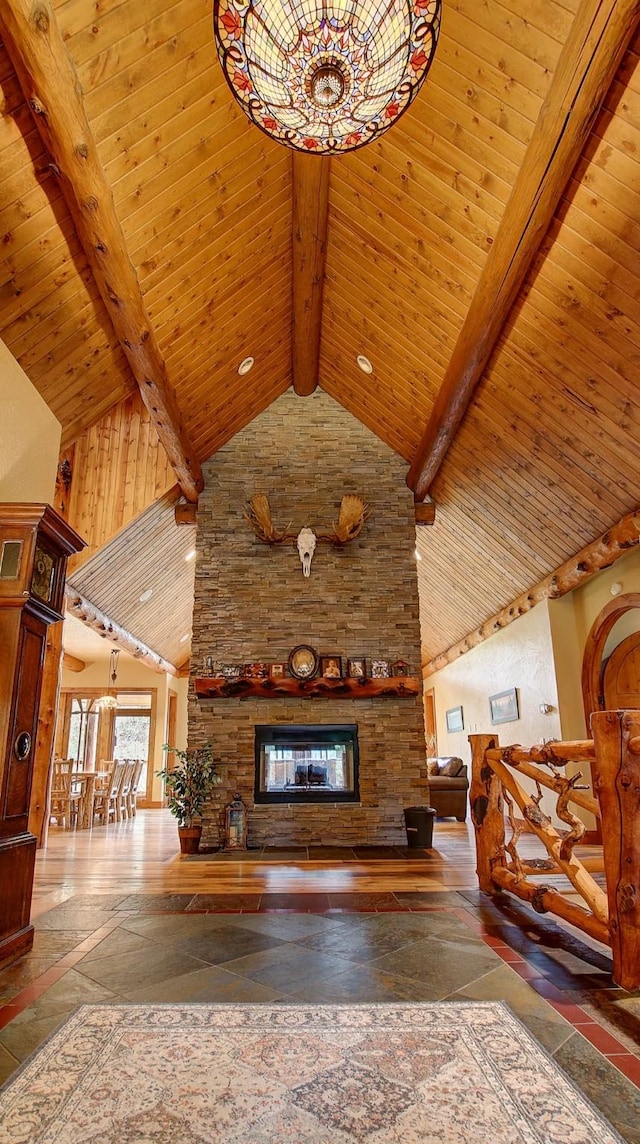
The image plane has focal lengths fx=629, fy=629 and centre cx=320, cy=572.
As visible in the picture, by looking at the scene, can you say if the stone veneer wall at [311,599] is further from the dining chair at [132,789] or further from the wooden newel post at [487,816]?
the dining chair at [132,789]

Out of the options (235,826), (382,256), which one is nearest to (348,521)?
(382,256)

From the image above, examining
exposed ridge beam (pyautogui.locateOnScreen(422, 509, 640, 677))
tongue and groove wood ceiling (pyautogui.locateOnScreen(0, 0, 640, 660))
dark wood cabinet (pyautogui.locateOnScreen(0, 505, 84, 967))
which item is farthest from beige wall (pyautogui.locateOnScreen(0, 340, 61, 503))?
exposed ridge beam (pyautogui.locateOnScreen(422, 509, 640, 677))

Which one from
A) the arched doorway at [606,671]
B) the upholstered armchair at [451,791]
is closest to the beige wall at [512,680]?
the arched doorway at [606,671]

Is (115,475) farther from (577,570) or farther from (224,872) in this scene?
(577,570)

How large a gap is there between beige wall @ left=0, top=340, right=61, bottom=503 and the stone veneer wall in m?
2.99

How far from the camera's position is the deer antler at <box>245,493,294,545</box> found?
661cm

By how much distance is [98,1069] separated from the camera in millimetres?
1865

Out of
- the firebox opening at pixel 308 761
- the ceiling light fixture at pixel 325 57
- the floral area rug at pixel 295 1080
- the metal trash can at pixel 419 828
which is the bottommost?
the floral area rug at pixel 295 1080

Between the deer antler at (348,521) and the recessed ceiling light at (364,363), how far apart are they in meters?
1.32

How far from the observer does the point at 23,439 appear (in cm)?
355

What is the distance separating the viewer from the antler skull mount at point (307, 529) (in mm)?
6617

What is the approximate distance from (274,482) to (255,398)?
0.94m

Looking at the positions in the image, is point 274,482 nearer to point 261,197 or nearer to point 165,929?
point 261,197

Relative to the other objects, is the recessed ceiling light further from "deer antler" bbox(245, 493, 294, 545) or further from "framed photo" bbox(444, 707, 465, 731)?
"framed photo" bbox(444, 707, 465, 731)
